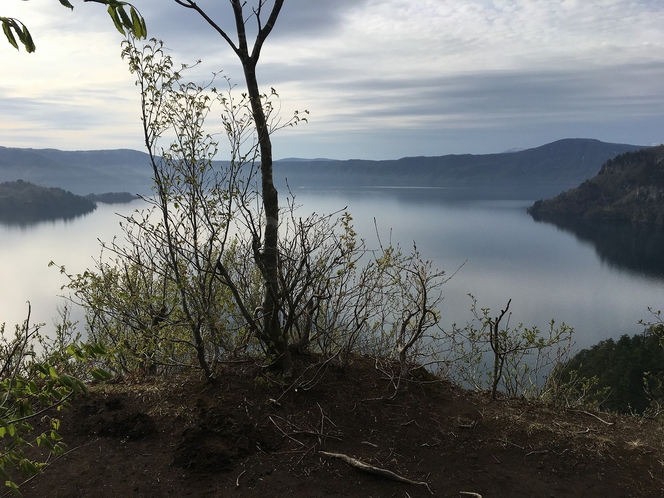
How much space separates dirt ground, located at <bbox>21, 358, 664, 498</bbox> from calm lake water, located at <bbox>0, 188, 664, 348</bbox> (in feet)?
48.4

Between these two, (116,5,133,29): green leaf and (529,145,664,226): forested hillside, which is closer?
(116,5,133,29): green leaf

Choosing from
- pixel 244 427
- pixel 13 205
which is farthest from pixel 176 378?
pixel 13 205

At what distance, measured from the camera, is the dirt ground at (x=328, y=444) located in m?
4.17

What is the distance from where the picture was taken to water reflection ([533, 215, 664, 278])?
79188 millimetres

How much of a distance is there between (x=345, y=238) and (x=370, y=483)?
243cm

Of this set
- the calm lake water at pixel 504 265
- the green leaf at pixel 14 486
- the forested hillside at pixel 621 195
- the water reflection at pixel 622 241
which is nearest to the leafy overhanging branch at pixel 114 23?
the green leaf at pixel 14 486

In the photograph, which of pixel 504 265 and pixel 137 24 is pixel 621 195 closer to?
pixel 504 265

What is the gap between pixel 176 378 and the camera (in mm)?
5840

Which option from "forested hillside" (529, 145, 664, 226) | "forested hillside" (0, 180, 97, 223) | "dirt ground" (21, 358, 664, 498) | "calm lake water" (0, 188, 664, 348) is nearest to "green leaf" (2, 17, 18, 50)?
"dirt ground" (21, 358, 664, 498)

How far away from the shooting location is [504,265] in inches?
2717

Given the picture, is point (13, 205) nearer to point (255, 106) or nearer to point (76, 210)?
point (76, 210)

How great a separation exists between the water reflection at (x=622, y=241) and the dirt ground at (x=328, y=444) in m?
79.7

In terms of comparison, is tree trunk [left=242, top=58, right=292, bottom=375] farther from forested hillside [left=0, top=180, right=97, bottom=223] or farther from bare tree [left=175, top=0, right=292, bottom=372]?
forested hillside [left=0, top=180, right=97, bottom=223]

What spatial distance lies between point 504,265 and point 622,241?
5063 cm
